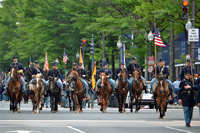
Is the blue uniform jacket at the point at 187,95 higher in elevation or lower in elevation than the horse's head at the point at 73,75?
lower

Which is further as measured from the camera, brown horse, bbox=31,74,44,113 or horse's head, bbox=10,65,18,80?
brown horse, bbox=31,74,44,113

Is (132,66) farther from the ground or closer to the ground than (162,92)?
farther from the ground

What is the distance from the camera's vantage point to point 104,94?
28.6 metres

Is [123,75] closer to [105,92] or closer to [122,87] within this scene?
[122,87]

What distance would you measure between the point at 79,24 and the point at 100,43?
3377 mm

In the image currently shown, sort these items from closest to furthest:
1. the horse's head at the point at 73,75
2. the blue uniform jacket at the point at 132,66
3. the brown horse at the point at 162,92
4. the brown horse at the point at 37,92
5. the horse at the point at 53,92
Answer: the brown horse at the point at 162,92
the brown horse at the point at 37,92
the horse's head at the point at 73,75
the blue uniform jacket at the point at 132,66
the horse at the point at 53,92

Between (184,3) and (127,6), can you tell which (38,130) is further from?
(127,6)

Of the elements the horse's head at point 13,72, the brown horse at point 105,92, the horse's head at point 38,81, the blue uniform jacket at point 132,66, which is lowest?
the brown horse at point 105,92

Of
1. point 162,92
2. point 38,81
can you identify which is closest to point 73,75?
point 38,81

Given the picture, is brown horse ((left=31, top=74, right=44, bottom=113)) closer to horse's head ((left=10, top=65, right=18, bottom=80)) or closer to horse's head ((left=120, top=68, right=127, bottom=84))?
horse's head ((left=10, top=65, right=18, bottom=80))

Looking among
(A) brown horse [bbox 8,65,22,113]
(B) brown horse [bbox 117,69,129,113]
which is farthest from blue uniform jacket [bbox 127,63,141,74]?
(A) brown horse [bbox 8,65,22,113]

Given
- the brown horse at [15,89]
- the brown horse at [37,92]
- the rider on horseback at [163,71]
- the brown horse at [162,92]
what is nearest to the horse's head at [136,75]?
the rider on horseback at [163,71]

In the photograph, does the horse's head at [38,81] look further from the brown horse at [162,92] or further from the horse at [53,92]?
the brown horse at [162,92]

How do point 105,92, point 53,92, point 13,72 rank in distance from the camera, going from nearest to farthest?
point 13,72, point 105,92, point 53,92
